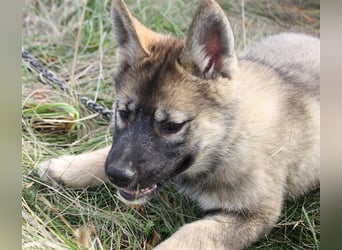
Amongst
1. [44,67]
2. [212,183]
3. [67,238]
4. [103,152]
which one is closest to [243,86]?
[212,183]

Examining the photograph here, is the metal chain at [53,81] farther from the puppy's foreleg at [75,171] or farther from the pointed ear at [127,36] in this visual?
the pointed ear at [127,36]

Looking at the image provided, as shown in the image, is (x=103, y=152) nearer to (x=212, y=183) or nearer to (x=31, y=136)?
(x=31, y=136)

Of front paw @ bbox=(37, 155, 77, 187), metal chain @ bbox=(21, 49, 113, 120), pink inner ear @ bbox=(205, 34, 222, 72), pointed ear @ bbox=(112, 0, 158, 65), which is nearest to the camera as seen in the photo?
pink inner ear @ bbox=(205, 34, 222, 72)

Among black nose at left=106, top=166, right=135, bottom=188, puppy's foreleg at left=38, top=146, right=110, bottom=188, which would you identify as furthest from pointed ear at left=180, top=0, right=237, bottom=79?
puppy's foreleg at left=38, top=146, right=110, bottom=188

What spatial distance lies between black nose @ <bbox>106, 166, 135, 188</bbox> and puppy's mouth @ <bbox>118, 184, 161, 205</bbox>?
0.09 metres

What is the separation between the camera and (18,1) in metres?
2.28

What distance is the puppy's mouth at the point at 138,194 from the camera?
263 cm

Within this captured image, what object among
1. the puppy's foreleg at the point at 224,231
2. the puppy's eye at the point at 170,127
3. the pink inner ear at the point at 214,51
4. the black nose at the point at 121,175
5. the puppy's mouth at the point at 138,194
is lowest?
A: the puppy's foreleg at the point at 224,231

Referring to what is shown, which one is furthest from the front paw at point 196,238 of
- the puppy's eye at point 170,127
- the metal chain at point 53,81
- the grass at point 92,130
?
the metal chain at point 53,81

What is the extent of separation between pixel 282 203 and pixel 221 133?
45cm

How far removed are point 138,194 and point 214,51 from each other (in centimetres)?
66

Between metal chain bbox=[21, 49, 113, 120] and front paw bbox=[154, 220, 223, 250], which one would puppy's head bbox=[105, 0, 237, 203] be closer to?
front paw bbox=[154, 220, 223, 250]

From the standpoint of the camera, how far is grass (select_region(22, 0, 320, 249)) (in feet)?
9.15

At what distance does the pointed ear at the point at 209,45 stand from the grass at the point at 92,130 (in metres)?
0.67
